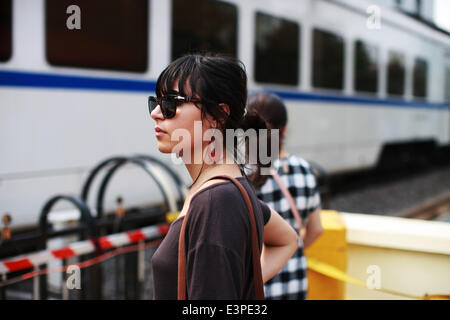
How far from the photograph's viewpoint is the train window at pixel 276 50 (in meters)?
6.76

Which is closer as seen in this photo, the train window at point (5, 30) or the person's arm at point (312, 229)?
the person's arm at point (312, 229)

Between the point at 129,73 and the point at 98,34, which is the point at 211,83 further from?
the point at 129,73

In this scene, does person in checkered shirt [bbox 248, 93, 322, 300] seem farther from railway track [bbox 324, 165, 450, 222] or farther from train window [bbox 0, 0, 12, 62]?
railway track [bbox 324, 165, 450, 222]

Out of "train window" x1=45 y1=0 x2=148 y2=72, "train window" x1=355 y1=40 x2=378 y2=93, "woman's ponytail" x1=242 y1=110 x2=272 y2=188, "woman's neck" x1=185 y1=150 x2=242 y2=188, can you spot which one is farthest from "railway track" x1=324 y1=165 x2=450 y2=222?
"woman's neck" x1=185 y1=150 x2=242 y2=188

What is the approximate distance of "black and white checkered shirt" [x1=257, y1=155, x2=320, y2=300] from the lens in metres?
2.16

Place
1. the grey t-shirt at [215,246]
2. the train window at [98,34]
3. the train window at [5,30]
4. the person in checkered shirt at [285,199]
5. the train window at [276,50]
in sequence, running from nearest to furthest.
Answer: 1. the grey t-shirt at [215,246]
2. the person in checkered shirt at [285,199]
3. the train window at [5,30]
4. the train window at [98,34]
5. the train window at [276,50]

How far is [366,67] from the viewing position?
9.27 meters

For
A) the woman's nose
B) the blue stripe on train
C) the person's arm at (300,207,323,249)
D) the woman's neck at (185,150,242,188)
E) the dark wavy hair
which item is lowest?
the person's arm at (300,207,323,249)

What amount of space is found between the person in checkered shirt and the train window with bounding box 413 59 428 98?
9.80 metres

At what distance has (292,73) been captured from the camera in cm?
754

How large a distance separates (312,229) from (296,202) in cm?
15

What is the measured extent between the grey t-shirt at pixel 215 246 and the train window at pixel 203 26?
4.24 m

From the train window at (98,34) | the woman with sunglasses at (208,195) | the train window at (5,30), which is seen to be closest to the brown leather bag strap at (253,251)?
the woman with sunglasses at (208,195)

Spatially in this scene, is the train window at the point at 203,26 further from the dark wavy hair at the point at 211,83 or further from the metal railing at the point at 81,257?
the dark wavy hair at the point at 211,83
